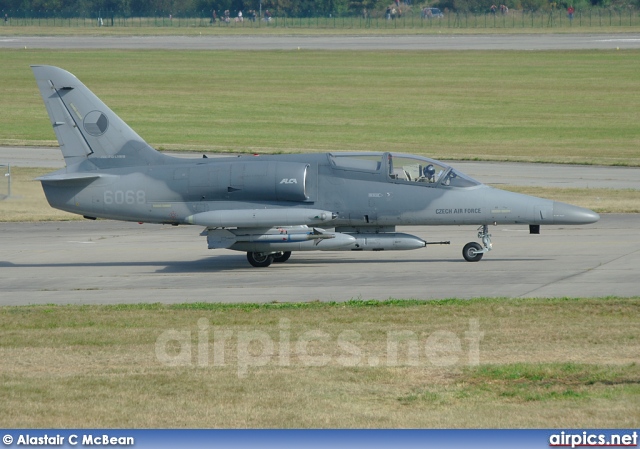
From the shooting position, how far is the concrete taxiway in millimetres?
20250

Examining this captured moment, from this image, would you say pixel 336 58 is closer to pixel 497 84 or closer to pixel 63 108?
pixel 497 84

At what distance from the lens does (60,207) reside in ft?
80.2

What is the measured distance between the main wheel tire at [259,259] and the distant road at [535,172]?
46.9 feet

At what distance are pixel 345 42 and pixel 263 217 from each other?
3065 inches

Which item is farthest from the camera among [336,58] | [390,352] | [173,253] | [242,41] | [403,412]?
[242,41]

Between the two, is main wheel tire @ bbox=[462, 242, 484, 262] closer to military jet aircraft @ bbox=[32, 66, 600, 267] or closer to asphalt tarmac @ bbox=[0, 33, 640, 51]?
military jet aircraft @ bbox=[32, 66, 600, 267]

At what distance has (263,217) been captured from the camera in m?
22.9

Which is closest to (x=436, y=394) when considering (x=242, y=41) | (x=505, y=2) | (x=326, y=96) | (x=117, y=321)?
(x=117, y=321)

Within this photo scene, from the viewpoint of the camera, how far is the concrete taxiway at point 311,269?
20250mm

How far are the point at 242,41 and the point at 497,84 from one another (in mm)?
41348

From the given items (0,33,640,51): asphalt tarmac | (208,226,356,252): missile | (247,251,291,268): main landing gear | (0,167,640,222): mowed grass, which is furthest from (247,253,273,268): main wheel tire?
(0,33,640,51): asphalt tarmac

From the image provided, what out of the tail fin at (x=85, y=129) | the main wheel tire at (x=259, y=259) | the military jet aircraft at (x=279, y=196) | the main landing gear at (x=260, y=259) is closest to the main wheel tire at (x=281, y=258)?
the main landing gear at (x=260, y=259)

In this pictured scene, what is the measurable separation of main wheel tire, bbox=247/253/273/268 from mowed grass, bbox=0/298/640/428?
5.36 meters

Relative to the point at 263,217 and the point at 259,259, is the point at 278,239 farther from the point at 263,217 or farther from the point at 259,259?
the point at 259,259
